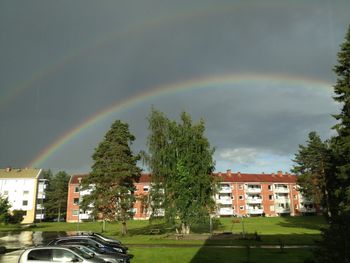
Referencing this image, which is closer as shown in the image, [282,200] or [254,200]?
[254,200]

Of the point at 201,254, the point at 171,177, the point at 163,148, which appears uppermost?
the point at 163,148

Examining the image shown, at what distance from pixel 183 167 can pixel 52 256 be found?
103 ft

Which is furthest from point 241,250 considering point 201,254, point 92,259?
point 92,259

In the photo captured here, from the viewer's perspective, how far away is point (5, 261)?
24172 millimetres

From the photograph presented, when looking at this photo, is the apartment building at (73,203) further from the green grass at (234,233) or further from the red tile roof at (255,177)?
the green grass at (234,233)

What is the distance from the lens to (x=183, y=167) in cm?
4700

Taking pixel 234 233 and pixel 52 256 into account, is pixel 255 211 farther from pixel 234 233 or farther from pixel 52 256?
pixel 52 256

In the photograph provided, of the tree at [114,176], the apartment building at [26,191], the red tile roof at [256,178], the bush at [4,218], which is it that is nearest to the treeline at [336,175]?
the tree at [114,176]

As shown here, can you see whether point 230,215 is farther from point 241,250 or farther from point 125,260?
point 125,260

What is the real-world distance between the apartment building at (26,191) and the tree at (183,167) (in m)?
78.3

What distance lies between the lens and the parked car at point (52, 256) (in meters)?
16.4

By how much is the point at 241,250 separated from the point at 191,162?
18387 millimetres

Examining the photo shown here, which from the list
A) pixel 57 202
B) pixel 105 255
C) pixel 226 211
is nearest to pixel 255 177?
pixel 226 211

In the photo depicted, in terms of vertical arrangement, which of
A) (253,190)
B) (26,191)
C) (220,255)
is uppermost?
(26,191)
